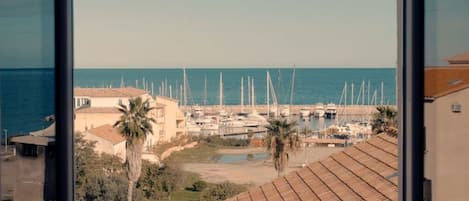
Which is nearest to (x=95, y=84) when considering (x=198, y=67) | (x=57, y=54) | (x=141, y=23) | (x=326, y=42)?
Answer: (x=57, y=54)

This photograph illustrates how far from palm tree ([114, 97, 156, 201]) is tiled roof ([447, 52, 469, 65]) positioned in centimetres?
163

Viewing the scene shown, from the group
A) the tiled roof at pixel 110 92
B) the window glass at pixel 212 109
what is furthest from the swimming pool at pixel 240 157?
the tiled roof at pixel 110 92

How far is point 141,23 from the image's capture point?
432 cm

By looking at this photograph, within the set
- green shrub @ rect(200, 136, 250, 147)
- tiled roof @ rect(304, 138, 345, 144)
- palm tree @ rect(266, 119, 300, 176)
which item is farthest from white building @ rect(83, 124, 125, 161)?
tiled roof @ rect(304, 138, 345, 144)

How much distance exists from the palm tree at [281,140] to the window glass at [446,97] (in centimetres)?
175

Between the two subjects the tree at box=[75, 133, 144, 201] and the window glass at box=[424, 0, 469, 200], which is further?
the tree at box=[75, 133, 144, 201]

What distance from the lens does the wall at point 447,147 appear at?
141 centimetres

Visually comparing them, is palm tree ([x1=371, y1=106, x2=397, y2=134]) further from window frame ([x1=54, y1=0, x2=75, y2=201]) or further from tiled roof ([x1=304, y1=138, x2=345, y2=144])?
window frame ([x1=54, y1=0, x2=75, y2=201])

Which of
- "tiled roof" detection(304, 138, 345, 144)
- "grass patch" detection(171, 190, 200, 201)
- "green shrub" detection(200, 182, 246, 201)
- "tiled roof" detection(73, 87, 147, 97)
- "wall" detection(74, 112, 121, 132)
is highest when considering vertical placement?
"tiled roof" detection(73, 87, 147, 97)

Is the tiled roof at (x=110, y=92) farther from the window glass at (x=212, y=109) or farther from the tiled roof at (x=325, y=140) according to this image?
the tiled roof at (x=325, y=140)

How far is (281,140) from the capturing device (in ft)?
11.5

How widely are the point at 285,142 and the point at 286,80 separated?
0.37 metres

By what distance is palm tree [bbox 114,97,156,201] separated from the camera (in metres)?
2.71

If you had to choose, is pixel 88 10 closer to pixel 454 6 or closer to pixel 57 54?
pixel 57 54
